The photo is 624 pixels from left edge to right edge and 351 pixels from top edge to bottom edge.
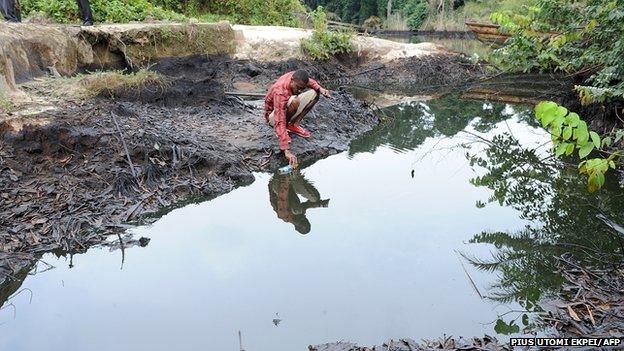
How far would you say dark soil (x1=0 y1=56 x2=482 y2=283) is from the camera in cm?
550

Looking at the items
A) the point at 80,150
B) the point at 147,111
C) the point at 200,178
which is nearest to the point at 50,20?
the point at 147,111

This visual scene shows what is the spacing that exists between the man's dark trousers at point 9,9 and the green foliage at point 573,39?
8.61 m

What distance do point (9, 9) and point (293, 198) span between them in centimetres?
702

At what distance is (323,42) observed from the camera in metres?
15.6

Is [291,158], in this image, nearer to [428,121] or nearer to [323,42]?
[428,121]

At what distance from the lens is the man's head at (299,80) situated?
7.04 meters

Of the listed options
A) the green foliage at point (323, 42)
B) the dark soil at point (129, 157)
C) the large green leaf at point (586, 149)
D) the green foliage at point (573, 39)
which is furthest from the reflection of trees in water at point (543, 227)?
the green foliage at point (323, 42)

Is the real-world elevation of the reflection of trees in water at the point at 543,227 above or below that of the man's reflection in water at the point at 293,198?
above

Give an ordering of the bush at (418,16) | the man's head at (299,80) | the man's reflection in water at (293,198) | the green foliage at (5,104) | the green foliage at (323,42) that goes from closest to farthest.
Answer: the man's reflection in water at (293,198), the green foliage at (5,104), the man's head at (299,80), the green foliage at (323,42), the bush at (418,16)

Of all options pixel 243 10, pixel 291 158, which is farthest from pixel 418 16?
pixel 291 158

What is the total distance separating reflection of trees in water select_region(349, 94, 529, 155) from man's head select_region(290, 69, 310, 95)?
70.5 inches

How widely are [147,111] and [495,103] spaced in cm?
824

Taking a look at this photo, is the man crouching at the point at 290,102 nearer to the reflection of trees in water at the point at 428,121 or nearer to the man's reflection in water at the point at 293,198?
the man's reflection in water at the point at 293,198

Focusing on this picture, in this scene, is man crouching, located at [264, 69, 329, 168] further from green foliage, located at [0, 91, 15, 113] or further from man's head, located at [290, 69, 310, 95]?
green foliage, located at [0, 91, 15, 113]
